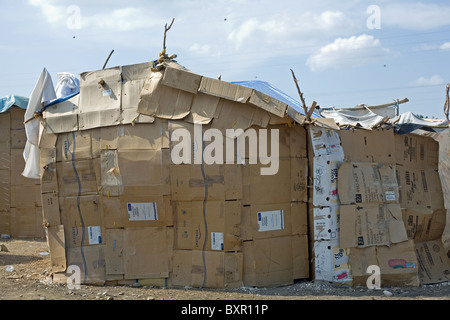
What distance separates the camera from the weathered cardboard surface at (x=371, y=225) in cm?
667

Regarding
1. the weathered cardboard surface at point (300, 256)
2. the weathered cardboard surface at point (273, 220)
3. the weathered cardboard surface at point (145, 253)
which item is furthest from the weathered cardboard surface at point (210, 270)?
the weathered cardboard surface at point (300, 256)

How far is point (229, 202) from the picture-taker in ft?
21.1

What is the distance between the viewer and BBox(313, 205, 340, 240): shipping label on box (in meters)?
6.68

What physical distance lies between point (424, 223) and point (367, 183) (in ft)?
4.60

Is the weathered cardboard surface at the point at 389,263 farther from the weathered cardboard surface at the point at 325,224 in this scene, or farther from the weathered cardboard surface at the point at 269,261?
the weathered cardboard surface at the point at 269,261

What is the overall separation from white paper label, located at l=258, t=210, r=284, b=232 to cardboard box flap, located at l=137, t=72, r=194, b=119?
1.71m

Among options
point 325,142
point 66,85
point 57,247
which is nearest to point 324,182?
point 325,142

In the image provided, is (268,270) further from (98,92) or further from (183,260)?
(98,92)

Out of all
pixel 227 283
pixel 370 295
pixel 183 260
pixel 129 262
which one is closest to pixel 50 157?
pixel 129 262

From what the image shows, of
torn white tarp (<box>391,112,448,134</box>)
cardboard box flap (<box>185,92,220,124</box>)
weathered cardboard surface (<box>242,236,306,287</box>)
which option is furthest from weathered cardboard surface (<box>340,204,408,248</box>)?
cardboard box flap (<box>185,92,220,124</box>)

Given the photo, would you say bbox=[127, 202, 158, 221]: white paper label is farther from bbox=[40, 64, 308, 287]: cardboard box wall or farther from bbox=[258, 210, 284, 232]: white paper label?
bbox=[258, 210, 284, 232]: white paper label

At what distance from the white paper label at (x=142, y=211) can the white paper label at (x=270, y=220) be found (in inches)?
54.9

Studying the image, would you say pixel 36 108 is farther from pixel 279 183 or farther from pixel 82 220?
pixel 279 183

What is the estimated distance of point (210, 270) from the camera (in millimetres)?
6449
